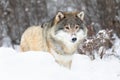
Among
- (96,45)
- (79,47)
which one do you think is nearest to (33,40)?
(79,47)

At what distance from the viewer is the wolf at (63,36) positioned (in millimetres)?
8133

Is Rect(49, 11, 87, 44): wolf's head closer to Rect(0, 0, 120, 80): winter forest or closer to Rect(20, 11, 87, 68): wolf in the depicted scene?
Rect(20, 11, 87, 68): wolf

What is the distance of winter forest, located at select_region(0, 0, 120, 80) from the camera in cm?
595

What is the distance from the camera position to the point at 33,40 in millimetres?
8875

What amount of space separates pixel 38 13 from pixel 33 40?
16.7ft

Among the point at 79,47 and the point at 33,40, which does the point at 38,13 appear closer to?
the point at 79,47

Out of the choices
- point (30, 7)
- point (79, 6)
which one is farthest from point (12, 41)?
point (79, 6)

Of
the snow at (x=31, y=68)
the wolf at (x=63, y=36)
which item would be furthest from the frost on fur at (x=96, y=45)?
the snow at (x=31, y=68)

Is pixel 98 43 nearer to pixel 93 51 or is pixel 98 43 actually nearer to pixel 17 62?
pixel 93 51

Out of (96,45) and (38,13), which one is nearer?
(96,45)

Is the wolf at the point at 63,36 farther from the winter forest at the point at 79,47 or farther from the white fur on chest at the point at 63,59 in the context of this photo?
the winter forest at the point at 79,47

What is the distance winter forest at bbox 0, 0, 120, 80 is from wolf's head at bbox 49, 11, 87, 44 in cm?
56

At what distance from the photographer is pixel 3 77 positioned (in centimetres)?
567

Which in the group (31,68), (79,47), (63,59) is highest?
(31,68)
